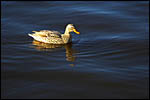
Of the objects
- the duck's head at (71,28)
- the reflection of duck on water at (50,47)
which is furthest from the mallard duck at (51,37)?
the duck's head at (71,28)

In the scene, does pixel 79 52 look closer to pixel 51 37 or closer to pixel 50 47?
pixel 50 47

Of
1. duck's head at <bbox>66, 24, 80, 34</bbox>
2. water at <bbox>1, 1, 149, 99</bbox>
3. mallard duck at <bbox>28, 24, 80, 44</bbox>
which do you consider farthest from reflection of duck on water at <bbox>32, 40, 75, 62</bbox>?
duck's head at <bbox>66, 24, 80, 34</bbox>

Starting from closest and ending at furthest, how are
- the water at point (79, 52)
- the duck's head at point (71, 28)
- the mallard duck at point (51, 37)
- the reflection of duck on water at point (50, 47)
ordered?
1. the water at point (79, 52)
2. the reflection of duck on water at point (50, 47)
3. the mallard duck at point (51, 37)
4. the duck's head at point (71, 28)

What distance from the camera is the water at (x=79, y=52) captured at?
945 centimetres

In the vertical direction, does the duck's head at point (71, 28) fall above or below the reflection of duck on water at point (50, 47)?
above

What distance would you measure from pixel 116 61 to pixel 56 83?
238 centimetres

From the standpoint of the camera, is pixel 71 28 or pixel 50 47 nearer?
pixel 50 47

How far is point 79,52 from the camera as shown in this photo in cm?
1181

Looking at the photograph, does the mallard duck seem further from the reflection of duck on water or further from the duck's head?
the duck's head

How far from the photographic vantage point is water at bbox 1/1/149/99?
945 centimetres

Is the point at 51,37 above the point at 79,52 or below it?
above

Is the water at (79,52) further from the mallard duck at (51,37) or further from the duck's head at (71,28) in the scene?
the duck's head at (71,28)

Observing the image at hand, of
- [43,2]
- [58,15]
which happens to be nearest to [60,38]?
[58,15]

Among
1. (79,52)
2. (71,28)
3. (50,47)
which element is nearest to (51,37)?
(50,47)
